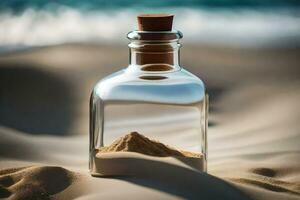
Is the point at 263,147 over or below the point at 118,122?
below

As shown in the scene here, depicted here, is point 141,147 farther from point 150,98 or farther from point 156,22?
point 156,22

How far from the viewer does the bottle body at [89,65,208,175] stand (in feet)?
3.46

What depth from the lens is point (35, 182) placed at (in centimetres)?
99

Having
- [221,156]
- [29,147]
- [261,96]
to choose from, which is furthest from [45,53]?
[221,156]

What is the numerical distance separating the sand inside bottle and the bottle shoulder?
65 mm

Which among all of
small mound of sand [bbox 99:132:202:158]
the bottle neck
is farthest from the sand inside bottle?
the bottle neck

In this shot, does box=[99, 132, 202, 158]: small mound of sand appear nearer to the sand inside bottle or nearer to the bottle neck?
the sand inside bottle

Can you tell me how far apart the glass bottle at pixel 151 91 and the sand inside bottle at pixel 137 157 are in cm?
2

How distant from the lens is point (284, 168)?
120 cm

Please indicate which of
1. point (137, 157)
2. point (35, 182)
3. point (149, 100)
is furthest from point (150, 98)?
point (35, 182)

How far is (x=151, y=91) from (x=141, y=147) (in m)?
0.09

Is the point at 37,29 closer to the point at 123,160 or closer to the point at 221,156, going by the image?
the point at 221,156

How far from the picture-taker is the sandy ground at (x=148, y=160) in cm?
97

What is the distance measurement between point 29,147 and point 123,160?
0.41m
